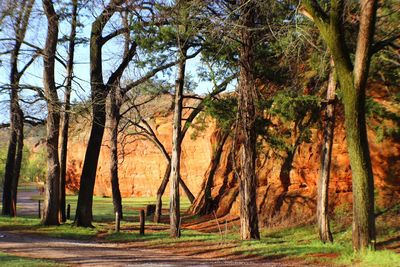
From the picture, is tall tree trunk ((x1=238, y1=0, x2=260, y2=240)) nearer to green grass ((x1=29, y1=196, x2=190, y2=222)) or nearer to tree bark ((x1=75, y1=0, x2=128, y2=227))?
tree bark ((x1=75, y1=0, x2=128, y2=227))

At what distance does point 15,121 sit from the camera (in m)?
28.5

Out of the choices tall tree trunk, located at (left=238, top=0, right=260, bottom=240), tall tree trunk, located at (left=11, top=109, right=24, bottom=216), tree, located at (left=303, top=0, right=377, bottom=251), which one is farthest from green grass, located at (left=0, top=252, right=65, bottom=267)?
tall tree trunk, located at (left=11, top=109, right=24, bottom=216)

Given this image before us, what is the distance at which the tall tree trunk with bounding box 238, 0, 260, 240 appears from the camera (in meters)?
18.0

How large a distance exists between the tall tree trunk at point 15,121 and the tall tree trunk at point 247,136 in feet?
29.3

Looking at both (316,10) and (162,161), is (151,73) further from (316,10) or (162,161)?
(162,161)

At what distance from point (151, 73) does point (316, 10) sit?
507 inches

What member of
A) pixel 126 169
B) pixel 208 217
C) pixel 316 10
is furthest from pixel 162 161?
pixel 316 10

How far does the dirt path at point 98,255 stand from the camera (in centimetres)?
1293

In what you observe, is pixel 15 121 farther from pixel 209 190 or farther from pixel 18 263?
pixel 18 263

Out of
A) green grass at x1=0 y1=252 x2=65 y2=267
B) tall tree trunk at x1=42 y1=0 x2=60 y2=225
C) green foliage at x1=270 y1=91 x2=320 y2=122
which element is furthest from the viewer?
tall tree trunk at x1=42 y1=0 x2=60 y2=225

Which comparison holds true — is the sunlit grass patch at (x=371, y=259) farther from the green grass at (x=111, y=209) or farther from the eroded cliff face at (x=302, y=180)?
the green grass at (x=111, y=209)

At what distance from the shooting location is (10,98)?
23.0m

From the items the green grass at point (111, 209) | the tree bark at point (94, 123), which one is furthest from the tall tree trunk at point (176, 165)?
the green grass at point (111, 209)

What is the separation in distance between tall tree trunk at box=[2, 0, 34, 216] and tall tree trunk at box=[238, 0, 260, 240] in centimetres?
892
